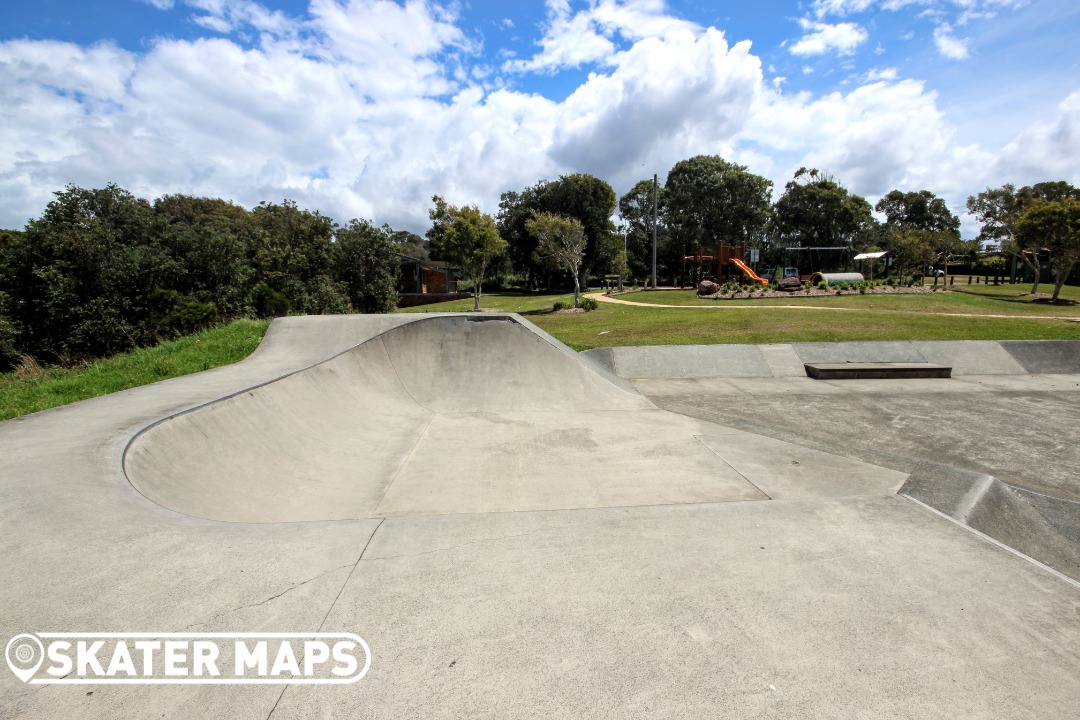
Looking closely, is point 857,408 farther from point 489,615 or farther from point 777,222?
point 777,222

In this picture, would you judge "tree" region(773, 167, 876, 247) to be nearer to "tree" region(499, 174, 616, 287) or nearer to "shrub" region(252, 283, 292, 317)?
"tree" region(499, 174, 616, 287)

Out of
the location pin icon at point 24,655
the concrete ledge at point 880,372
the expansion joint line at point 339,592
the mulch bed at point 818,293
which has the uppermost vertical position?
the mulch bed at point 818,293

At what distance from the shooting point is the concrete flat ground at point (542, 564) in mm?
1776

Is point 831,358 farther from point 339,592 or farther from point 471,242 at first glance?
point 471,242

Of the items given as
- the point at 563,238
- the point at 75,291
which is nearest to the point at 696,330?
the point at 563,238

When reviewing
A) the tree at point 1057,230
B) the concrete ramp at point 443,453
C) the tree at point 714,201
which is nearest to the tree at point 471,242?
the concrete ramp at point 443,453

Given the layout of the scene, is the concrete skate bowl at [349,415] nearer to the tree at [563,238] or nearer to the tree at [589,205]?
the tree at [563,238]

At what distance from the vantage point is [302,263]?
66.9 ft

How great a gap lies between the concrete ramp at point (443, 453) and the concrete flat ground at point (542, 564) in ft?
0.13

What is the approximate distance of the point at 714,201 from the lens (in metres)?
47.2

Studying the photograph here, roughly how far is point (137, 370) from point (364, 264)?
14373 millimetres

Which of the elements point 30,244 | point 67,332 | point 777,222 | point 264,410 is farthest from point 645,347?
point 777,222

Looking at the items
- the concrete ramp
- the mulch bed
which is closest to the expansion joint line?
the concrete ramp

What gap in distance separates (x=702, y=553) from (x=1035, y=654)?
1337 millimetres
